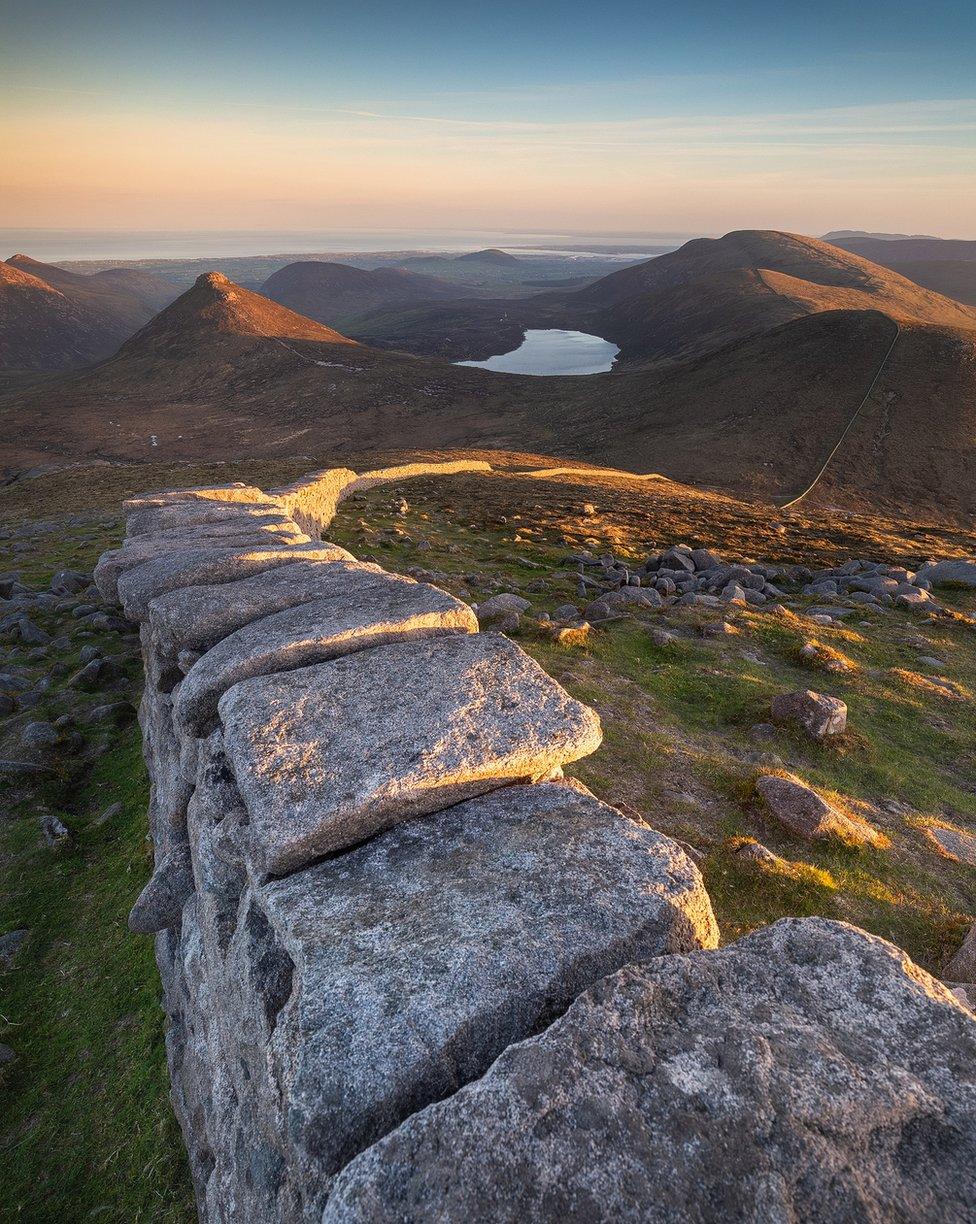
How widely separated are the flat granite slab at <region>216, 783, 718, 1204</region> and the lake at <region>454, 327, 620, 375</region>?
125132 mm

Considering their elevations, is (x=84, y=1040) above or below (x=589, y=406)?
above

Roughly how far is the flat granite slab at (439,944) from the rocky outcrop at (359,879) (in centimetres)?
1

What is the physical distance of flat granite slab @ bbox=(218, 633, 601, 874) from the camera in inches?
202

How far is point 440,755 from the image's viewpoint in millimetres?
5598

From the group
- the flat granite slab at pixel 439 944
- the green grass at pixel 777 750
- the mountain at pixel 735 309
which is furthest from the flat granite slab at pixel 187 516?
the mountain at pixel 735 309

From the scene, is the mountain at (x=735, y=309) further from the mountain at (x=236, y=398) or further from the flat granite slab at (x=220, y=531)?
the flat granite slab at (x=220, y=531)

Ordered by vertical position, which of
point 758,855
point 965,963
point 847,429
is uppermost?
point 965,963

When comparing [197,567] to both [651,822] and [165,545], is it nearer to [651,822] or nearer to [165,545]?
[165,545]

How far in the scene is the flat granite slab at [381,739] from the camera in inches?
202

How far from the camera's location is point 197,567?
9750mm

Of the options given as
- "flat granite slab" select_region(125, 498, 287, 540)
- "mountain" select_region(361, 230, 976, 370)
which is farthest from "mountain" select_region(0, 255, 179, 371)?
"flat granite slab" select_region(125, 498, 287, 540)

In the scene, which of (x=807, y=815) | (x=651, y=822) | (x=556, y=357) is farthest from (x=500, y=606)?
(x=556, y=357)

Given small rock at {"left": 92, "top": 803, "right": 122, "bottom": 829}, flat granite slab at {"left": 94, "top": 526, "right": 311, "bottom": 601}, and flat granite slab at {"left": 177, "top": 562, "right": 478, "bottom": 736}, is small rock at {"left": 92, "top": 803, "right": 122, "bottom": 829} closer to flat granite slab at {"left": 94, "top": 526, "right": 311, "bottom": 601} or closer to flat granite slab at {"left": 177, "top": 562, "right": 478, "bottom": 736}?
flat granite slab at {"left": 94, "top": 526, "right": 311, "bottom": 601}

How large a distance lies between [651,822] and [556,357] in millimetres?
162696
